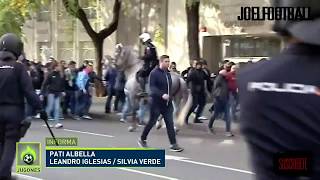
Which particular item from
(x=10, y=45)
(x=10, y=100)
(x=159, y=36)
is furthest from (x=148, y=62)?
(x=159, y=36)

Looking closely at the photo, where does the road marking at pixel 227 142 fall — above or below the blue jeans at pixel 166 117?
below

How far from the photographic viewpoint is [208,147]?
43.5 feet

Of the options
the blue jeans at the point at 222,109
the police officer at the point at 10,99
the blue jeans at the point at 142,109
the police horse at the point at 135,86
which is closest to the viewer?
the police officer at the point at 10,99

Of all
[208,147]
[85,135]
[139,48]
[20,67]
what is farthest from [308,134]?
[139,48]

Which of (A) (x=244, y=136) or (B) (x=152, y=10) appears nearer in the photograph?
(A) (x=244, y=136)

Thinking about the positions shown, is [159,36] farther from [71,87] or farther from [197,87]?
[197,87]

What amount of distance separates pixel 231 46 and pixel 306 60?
27.3m

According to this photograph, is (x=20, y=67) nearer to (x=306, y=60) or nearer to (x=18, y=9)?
(x=306, y=60)

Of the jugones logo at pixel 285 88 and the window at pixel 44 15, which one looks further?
the window at pixel 44 15

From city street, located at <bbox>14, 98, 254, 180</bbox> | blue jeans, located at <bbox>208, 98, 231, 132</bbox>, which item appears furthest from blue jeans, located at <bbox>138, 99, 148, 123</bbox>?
blue jeans, located at <bbox>208, 98, 231, 132</bbox>

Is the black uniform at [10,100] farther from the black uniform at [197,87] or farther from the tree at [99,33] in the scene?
the tree at [99,33]

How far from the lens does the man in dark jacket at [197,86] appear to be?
1764 centimetres

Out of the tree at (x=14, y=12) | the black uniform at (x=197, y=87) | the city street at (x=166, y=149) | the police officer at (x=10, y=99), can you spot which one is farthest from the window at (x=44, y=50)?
the police officer at (x=10, y=99)

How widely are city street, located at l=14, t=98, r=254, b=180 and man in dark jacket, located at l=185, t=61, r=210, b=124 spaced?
527 millimetres
